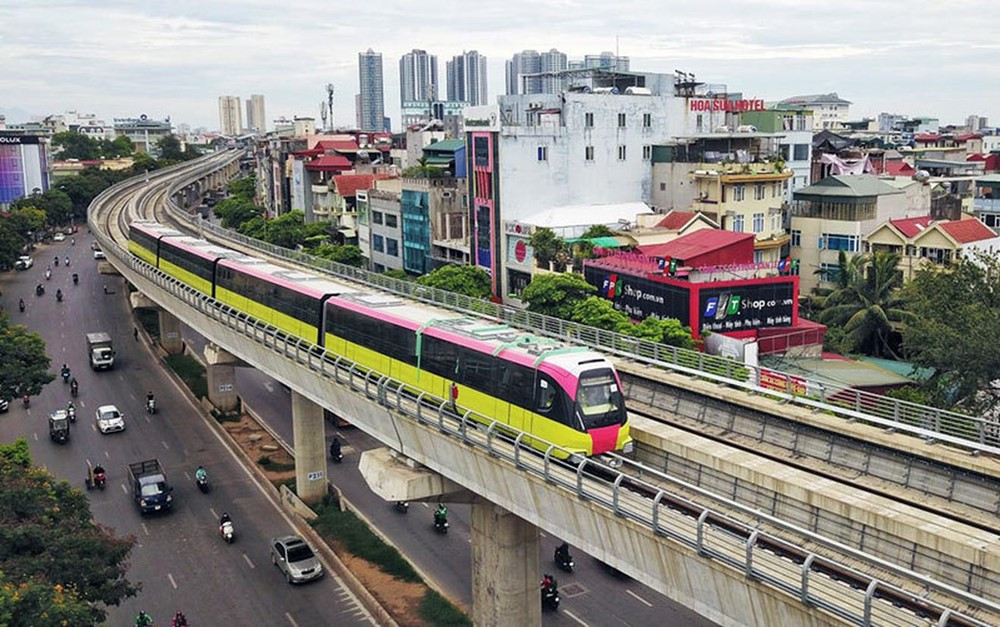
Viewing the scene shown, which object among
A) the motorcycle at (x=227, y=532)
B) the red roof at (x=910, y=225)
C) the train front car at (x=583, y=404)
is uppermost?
the red roof at (x=910, y=225)

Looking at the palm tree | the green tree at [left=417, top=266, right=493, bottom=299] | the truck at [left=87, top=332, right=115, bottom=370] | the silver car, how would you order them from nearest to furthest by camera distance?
the silver car → the palm tree → the green tree at [left=417, top=266, right=493, bottom=299] → the truck at [left=87, top=332, right=115, bottom=370]

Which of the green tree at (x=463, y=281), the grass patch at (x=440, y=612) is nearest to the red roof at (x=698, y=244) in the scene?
the green tree at (x=463, y=281)

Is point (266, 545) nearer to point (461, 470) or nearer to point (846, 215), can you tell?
point (461, 470)

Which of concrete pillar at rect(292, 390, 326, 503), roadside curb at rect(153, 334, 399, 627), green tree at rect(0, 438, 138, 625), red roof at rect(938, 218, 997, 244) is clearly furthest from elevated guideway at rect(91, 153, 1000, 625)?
red roof at rect(938, 218, 997, 244)

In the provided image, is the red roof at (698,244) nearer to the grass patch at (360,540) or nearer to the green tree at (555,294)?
the green tree at (555,294)

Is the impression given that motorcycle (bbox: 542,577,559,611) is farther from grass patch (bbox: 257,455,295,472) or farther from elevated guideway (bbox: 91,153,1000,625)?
grass patch (bbox: 257,455,295,472)

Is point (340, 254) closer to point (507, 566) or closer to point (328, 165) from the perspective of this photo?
point (328, 165)
